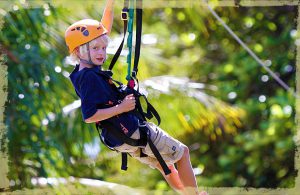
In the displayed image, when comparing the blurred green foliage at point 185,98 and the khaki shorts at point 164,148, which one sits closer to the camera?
the khaki shorts at point 164,148

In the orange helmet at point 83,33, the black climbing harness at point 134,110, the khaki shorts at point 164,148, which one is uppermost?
the orange helmet at point 83,33

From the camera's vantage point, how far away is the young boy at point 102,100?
351 cm

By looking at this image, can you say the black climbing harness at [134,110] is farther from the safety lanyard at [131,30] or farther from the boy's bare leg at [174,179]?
the boy's bare leg at [174,179]

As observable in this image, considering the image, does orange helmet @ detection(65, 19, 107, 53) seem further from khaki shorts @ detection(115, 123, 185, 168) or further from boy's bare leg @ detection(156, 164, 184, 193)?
boy's bare leg @ detection(156, 164, 184, 193)

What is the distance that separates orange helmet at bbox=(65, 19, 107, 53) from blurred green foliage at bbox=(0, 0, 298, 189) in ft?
8.16

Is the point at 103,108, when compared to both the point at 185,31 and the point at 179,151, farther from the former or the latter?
the point at 185,31

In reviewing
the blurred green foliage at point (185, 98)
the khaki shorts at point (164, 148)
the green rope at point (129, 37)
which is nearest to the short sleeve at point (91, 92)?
the green rope at point (129, 37)

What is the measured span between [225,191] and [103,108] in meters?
4.51

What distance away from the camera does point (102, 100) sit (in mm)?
3521

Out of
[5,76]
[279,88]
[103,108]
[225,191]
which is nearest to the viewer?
[103,108]

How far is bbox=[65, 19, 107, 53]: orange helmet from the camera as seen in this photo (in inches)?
140

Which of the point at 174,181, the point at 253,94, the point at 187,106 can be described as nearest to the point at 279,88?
the point at 253,94

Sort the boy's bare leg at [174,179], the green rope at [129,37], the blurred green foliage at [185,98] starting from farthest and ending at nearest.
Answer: the blurred green foliage at [185,98] → the boy's bare leg at [174,179] → the green rope at [129,37]

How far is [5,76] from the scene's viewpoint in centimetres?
624
